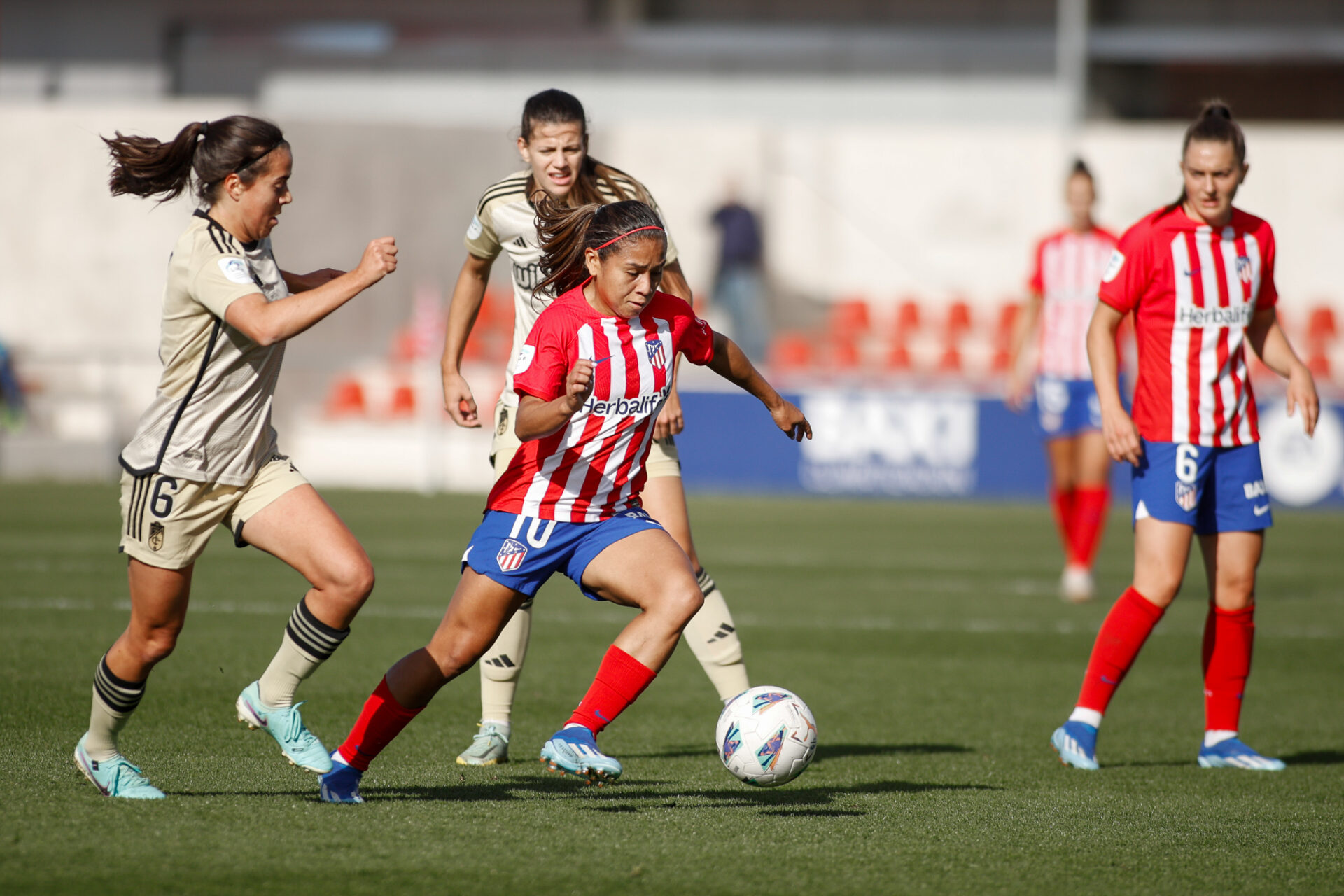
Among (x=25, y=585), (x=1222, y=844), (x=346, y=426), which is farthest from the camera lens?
(x=346, y=426)

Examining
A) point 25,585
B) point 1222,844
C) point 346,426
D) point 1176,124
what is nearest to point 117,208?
point 346,426

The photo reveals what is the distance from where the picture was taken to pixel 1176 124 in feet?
83.4

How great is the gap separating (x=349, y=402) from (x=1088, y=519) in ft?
39.1

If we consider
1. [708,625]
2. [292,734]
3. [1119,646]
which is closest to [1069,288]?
[1119,646]

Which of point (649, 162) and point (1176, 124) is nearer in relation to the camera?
point (649, 162)

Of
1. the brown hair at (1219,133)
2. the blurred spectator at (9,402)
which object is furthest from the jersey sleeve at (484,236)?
the blurred spectator at (9,402)

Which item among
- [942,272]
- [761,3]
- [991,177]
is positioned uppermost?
[761,3]

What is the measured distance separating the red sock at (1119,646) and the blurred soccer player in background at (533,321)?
1207 mm

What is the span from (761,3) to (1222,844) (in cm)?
2325

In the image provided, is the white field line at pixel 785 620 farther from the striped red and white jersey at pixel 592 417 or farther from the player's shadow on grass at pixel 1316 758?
the striped red and white jersey at pixel 592 417

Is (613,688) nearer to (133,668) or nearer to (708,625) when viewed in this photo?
(708,625)

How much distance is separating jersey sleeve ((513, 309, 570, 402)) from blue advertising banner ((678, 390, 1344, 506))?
40.2 feet

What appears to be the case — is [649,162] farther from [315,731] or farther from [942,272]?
[315,731]

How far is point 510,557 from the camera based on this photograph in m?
4.04
